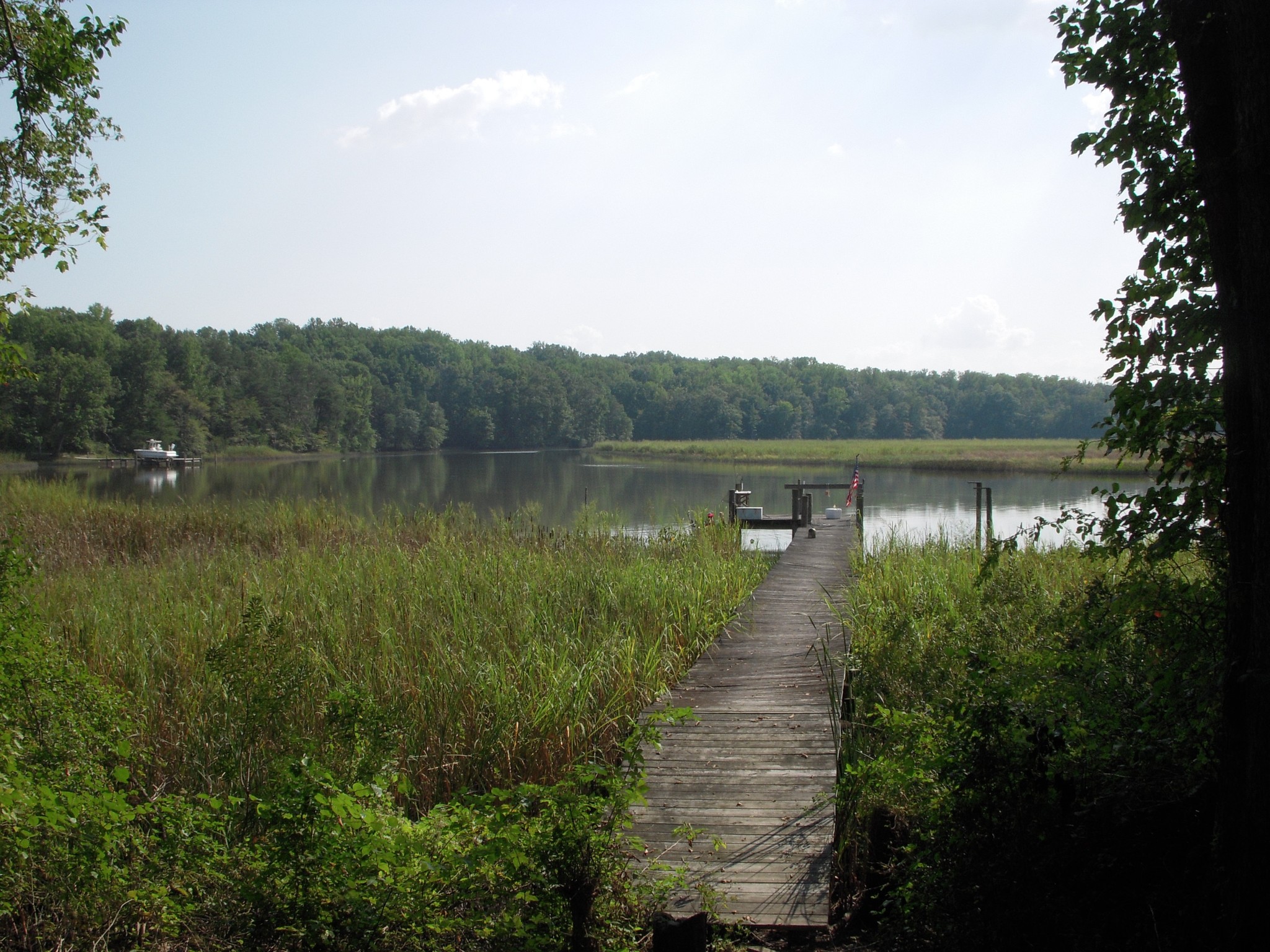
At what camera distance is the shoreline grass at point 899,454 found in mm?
42812

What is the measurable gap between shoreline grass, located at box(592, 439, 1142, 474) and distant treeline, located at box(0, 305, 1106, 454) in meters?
19.2

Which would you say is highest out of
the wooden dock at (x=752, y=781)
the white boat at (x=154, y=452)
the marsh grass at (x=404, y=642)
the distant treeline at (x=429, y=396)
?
the distant treeline at (x=429, y=396)

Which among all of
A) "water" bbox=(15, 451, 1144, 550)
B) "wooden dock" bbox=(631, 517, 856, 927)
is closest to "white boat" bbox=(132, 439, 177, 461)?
"water" bbox=(15, 451, 1144, 550)

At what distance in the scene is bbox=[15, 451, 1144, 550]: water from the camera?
74.2ft

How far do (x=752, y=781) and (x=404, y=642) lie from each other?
308 cm

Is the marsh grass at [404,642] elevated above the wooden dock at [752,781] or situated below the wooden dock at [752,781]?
above

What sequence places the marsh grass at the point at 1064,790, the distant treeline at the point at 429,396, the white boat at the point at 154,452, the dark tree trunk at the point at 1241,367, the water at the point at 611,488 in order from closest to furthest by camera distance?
the dark tree trunk at the point at 1241,367 → the marsh grass at the point at 1064,790 → the water at the point at 611,488 → the white boat at the point at 154,452 → the distant treeline at the point at 429,396

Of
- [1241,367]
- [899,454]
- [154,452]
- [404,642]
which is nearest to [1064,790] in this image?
[1241,367]

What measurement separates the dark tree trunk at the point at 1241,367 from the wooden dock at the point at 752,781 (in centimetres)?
151

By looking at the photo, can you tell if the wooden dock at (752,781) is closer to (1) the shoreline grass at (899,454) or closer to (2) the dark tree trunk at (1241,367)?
(2) the dark tree trunk at (1241,367)

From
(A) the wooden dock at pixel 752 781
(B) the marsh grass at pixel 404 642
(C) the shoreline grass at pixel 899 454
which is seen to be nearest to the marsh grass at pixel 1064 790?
(A) the wooden dock at pixel 752 781

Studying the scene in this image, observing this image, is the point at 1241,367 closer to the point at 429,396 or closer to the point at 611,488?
the point at 611,488

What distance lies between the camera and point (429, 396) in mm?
97812

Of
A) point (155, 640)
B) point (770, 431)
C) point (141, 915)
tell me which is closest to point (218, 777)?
point (141, 915)
